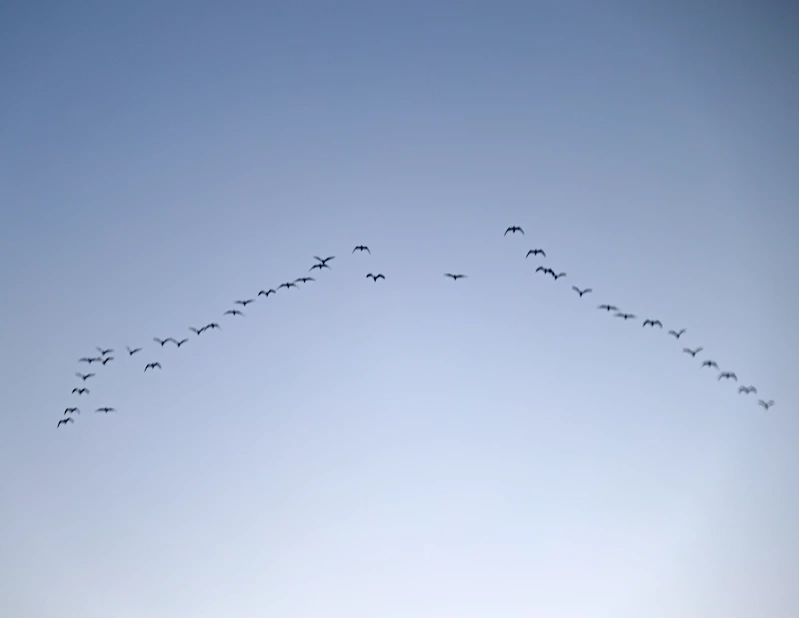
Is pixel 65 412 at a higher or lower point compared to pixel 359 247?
lower

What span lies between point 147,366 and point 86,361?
7481 mm

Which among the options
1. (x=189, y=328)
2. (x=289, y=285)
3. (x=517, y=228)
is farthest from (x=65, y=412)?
(x=517, y=228)

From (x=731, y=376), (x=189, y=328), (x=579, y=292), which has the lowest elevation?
(x=731, y=376)

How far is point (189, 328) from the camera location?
11875 centimetres

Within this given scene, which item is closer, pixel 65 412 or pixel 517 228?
pixel 517 228

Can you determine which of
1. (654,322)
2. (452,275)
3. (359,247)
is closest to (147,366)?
(359,247)

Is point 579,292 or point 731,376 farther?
point 731,376

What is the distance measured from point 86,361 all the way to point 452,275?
47509 mm

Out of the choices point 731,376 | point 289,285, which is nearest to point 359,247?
point 289,285

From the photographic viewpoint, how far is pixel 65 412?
386 feet

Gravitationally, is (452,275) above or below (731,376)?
above

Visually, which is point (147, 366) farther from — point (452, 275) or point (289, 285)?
point (452, 275)

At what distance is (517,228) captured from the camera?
351 ft

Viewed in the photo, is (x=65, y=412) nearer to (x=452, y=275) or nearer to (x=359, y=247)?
(x=359, y=247)
